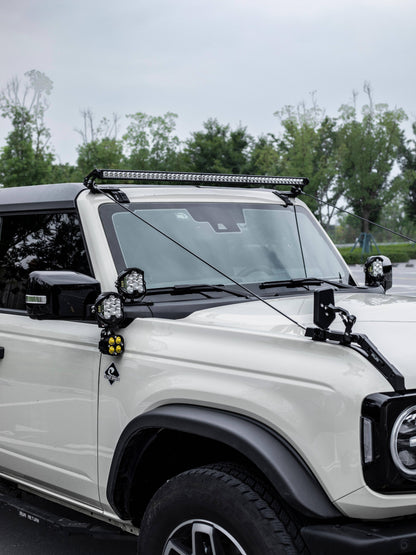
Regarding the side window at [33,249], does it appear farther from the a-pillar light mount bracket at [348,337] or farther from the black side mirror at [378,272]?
the black side mirror at [378,272]

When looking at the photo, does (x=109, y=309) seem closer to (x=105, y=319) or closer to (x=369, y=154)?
(x=105, y=319)

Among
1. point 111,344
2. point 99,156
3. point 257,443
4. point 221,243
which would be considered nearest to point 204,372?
point 257,443

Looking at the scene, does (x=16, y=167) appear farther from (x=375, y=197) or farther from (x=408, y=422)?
(x=408, y=422)

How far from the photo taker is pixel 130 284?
10.5ft

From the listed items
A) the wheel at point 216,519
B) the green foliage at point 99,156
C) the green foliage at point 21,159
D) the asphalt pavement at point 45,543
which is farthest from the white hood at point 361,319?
the green foliage at point 99,156

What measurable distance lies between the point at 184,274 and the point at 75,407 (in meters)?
0.78

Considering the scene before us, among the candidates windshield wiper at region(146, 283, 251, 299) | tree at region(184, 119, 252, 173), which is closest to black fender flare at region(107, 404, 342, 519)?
windshield wiper at region(146, 283, 251, 299)

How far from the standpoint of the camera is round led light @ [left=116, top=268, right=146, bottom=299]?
126 inches

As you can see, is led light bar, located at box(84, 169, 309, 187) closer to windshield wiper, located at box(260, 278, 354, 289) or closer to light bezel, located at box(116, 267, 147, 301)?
light bezel, located at box(116, 267, 147, 301)

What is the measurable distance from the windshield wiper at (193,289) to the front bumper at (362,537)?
134cm

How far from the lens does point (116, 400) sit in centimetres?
314

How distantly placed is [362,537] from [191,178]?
88.3 inches

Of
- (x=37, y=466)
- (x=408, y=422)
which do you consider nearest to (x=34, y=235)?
(x=37, y=466)

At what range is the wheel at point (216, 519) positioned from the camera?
2.50 meters
